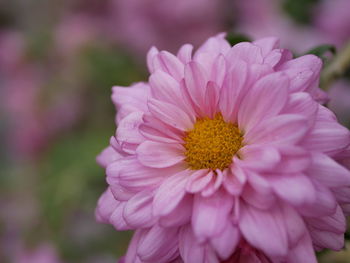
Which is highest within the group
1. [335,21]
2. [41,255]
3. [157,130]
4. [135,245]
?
[157,130]

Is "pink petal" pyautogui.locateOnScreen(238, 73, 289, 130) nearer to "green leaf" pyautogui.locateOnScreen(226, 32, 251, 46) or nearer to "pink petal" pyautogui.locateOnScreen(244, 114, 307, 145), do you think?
"pink petal" pyautogui.locateOnScreen(244, 114, 307, 145)

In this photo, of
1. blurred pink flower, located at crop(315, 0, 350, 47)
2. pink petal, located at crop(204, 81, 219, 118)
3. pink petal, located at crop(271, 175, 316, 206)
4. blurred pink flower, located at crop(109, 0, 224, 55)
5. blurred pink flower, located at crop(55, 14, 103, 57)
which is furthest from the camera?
blurred pink flower, located at crop(55, 14, 103, 57)

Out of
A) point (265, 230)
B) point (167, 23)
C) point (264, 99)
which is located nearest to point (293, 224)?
point (265, 230)

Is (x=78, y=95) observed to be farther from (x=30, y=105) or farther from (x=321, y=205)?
(x=321, y=205)

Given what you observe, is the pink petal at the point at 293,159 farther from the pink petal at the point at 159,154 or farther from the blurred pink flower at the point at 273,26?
the blurred pink flower at the point at 273,26

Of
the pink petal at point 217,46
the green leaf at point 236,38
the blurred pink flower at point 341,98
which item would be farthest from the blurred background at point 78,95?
the pink petal at point 217,46

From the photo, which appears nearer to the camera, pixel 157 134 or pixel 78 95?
pixel 157 134

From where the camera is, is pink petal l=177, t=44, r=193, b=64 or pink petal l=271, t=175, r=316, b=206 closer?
pink petal l=271, t=175, r=316, b=206

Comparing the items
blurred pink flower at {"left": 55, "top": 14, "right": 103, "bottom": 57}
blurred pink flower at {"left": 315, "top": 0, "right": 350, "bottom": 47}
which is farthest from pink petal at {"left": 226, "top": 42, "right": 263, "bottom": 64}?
blurred pink flower at {"left": 55, "top": 14, "right": 103, "bottom": 57}
